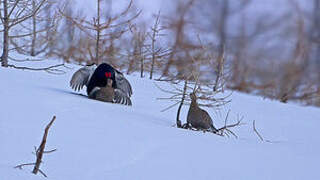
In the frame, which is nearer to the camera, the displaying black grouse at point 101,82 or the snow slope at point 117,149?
the snow slope at point 117,149

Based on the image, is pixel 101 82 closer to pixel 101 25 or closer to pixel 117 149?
pixel 117 149

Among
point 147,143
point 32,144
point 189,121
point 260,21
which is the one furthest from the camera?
point 260,21

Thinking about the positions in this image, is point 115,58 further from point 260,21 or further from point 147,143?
point 147,143

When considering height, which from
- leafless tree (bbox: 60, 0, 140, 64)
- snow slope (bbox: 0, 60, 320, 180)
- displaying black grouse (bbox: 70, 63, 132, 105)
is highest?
leafless tree (bbox: 60, 0, 140, 64)

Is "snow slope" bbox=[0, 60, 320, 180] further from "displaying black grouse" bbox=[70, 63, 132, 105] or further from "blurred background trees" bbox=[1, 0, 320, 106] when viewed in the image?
"blurred background trees" bbox=[1, 0, 320, 106]

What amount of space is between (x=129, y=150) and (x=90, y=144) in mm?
191

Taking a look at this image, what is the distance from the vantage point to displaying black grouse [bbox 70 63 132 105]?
4.62 m

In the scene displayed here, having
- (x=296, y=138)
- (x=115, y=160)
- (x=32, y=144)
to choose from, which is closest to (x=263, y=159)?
(x=115, y=160)

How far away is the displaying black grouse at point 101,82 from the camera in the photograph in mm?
4625

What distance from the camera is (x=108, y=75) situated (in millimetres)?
4660

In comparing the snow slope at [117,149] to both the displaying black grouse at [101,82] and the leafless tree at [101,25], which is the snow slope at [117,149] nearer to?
the displaying black grouse at [101,82]

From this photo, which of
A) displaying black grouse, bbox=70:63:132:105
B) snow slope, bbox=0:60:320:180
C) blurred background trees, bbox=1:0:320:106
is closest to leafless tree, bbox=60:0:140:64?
blurred background trees, bbox=1:0:320:106

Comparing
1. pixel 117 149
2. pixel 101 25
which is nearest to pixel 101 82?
pixel 117 149

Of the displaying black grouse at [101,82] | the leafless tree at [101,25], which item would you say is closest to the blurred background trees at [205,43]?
the leafless tree at [101,25]
